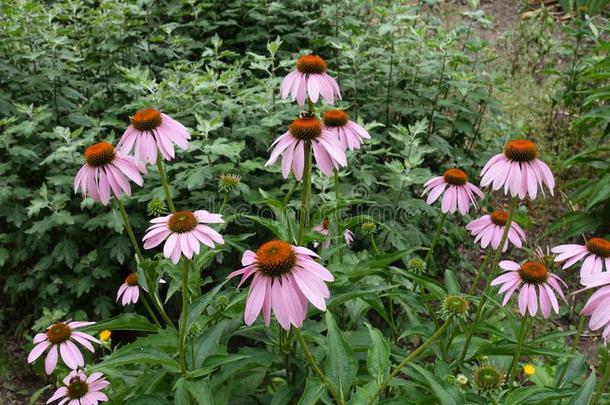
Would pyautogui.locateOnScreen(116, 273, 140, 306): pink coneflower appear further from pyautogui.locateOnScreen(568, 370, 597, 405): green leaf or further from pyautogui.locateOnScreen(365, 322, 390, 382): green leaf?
pyautogui.locateOnScreen(568, 370, 597, 405): green leaf

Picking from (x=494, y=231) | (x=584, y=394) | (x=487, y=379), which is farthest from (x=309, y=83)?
(x=584, y=394)

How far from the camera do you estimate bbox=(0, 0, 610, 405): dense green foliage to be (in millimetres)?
1570

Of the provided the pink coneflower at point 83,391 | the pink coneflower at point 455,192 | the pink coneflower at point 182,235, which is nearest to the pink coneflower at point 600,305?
the pink coneflower at point 455,192

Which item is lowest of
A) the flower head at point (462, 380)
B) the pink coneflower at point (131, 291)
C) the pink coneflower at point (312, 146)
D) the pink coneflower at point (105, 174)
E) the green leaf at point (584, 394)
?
the flower head at point (462, 380)

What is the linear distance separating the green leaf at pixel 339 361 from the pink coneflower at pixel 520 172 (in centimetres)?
53

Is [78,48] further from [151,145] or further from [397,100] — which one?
[151,145]

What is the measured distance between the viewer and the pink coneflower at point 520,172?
4.56 feet

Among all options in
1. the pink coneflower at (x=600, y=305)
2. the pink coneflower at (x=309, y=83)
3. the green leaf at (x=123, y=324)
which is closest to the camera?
the pink coneflower at (x=600, y=305)

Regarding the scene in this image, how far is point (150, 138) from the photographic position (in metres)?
1.45

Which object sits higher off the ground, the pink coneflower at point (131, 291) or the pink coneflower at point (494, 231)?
the pink coneflower at point (494, 231)

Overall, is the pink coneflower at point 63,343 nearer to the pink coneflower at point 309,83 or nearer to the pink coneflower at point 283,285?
the pink coneflower at point 283,285

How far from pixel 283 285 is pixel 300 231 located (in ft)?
1.25

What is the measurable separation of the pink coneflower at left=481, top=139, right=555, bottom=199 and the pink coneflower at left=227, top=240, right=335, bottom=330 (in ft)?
1.89

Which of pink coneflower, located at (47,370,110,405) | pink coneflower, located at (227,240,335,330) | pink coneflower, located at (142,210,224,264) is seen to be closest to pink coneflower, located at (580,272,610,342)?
pink coneflower, located at (227,240,335,330)
